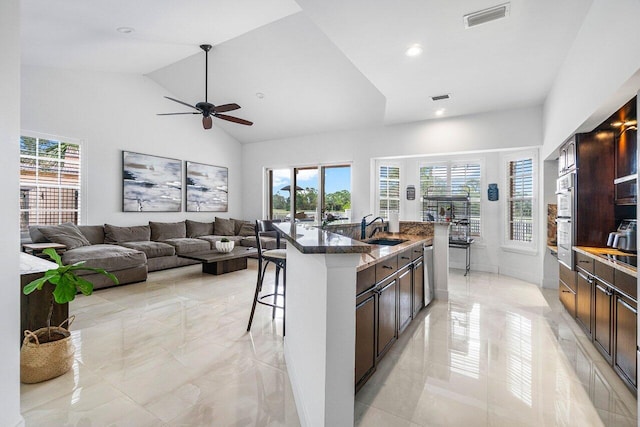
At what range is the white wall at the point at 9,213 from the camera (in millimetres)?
1424

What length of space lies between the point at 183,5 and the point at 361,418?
14.8ft

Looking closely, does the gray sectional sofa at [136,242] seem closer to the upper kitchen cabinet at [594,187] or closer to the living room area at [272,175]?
the living room area at [272,175]

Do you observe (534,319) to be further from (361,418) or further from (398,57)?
(398,57)

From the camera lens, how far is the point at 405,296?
9.09ft

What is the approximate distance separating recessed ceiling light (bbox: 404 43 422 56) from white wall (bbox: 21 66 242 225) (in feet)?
17.7

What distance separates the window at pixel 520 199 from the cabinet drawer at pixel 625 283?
3.46 metres

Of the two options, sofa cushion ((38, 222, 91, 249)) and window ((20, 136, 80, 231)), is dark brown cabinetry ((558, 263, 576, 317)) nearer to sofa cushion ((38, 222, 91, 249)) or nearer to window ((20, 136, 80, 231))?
sofa cushion ((38, 222, 91, 249))

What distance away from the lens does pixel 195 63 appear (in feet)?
17.9

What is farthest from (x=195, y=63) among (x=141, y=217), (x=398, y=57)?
(x=398, y=57)

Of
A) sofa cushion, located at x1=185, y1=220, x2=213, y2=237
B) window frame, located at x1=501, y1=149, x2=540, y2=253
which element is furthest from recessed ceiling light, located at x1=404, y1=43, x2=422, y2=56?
sofa cushion, located at x1=185, y1=220, x2=213, y2=237

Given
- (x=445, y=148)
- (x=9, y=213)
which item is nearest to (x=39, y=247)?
(x=9, y=213)

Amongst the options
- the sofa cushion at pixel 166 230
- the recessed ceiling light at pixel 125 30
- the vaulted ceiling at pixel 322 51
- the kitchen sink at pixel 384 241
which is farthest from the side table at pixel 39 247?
the kitchen sink at pixel 384 241

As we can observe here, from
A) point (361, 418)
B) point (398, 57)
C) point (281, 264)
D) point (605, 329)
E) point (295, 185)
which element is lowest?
point (361, 418)

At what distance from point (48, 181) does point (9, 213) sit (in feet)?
15.2
